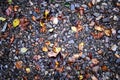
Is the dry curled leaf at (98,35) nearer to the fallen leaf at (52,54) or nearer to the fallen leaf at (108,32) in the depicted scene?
the fallen leaf at (108,32)

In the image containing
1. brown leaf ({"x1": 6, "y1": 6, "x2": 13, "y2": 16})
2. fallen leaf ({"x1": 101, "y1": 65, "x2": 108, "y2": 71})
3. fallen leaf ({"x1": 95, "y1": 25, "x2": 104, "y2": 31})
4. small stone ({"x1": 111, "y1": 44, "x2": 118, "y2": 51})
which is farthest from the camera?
brown leaf ({"x1": 6, "y1": 6, "x2": 13, "y2": 16})

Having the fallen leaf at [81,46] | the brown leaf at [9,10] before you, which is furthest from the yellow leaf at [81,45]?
the brown leaf at [9,10]

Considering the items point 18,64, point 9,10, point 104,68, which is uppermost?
point 9,10

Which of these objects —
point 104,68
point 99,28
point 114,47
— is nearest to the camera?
point 104,68

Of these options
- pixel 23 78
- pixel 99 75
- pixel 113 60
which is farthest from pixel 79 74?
pixel 23 78

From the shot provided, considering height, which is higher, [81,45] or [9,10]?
[9,10]

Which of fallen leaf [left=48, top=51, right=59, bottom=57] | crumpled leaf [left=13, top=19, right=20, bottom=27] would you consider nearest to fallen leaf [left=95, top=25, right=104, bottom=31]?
fallen leaf [left=48, top=51, right=59, bottom=57]

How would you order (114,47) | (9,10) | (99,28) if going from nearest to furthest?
(114,47) → (99,28) → (9,10)

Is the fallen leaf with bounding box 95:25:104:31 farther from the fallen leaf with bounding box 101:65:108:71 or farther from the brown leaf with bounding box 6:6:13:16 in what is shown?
the brown leaf with bounding box 6:6:13:16

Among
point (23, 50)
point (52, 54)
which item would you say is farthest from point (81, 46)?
point (23, 50)

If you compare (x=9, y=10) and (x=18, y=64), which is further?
(x=9, y=10)

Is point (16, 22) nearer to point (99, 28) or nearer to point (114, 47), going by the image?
point (99, 28)
